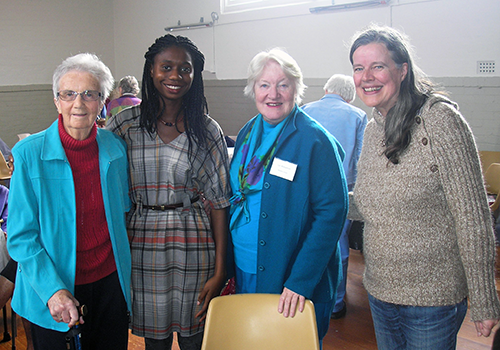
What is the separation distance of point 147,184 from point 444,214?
1.13 m

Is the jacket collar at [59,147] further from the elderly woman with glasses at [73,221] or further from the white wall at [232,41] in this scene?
the white wall at [232,41]

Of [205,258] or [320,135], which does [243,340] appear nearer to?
[205,258]

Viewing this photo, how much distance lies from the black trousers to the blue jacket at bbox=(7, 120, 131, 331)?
0.28 feet

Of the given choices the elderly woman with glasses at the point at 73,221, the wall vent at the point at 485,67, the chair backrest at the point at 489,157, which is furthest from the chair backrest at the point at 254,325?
the wall vent at the point at 485,67

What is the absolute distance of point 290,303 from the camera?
1.45 metres

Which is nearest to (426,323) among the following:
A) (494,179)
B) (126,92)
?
(494,179)

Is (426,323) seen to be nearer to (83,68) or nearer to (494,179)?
(83,68)

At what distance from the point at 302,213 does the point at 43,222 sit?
94 cm

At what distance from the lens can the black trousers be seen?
147cm

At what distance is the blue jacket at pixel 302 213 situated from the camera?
1.53 metres

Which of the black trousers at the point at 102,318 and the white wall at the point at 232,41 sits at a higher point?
the white wall at the point at 232,41

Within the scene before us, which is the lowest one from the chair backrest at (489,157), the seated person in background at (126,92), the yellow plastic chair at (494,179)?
the yellow plastic chair at (494,179)

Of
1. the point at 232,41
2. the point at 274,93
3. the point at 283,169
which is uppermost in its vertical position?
the point at 232,41

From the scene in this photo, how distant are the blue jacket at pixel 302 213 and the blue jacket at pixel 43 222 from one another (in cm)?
61
